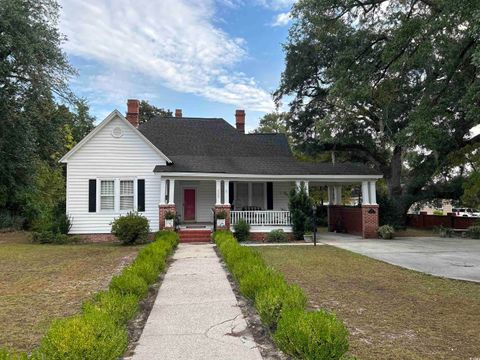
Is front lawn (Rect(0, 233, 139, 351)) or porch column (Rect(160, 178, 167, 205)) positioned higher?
porch column (Rect(160, 178, 167, 205))

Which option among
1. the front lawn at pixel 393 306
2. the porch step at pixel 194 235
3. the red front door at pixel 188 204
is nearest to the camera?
the front lawn at pixel 393 306

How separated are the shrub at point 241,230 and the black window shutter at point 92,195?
6022mm

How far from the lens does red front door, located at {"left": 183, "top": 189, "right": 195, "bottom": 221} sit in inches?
785

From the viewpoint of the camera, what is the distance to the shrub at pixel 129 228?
50.1 ft

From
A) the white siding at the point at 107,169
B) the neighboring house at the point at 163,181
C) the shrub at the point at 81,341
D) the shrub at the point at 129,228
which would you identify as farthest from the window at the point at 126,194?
the shrub at the point at 81,341

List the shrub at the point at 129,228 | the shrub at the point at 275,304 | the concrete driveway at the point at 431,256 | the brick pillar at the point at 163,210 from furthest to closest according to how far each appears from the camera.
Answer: the brick pillar at the point at 163,210
the shrub at the point at 129,228
the concrete driveway at the point at 431,256
the shrub at the point at 275,304

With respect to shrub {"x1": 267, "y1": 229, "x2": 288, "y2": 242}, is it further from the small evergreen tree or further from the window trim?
the window trim

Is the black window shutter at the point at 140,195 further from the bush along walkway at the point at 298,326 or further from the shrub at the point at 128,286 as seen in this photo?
the bush along walkway at the point at 298,326

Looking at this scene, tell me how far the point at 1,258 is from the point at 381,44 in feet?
41.0

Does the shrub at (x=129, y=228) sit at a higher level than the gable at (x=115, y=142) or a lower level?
lower

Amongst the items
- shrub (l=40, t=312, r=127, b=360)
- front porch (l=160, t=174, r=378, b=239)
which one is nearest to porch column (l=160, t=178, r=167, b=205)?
front porch (l=160, t=174, r=378, b=239)

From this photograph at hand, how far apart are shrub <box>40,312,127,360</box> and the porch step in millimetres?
12567

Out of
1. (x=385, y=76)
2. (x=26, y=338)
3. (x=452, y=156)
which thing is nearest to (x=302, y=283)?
(x=26, y=338)

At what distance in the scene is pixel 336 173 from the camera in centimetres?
1831
